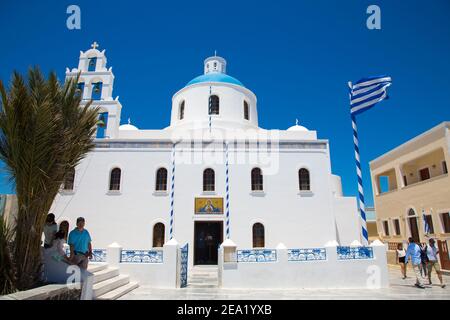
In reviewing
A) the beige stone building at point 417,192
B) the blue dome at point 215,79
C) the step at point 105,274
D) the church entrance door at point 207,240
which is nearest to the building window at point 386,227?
the beige stone building at point 417,192

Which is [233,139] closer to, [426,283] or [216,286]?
[216,286]

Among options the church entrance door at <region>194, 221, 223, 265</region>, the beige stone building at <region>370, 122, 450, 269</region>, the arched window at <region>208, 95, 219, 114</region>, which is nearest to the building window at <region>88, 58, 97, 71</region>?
the arched window at <region>208, 95, 219, 114</region>

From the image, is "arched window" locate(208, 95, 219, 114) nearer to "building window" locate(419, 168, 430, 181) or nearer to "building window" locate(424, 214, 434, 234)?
"building window" locate(424, 214, 434, 234)

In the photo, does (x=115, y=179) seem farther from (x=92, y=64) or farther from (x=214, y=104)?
(x=214, y=104)

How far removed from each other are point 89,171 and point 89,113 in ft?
31.9

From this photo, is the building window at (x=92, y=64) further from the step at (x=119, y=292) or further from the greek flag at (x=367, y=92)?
the greek flag at (x=367, y=92)

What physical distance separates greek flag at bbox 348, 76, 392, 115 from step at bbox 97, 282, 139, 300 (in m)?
9.40

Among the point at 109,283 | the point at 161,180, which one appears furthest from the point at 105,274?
the point at 161,180

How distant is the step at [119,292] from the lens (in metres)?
6.99

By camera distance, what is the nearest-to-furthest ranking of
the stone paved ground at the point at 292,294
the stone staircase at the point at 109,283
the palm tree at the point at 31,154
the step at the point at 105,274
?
the palm tree at the point at 31,154, the stone staircase at the point at 109,283, the step at the point at 105,274, the stone paved ground at the point at 292,294

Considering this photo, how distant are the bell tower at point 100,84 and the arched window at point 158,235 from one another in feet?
18.2

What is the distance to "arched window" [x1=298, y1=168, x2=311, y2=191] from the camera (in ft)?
48.4

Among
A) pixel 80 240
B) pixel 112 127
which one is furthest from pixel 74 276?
pixel 112 127

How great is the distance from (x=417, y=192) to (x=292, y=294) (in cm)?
1210
